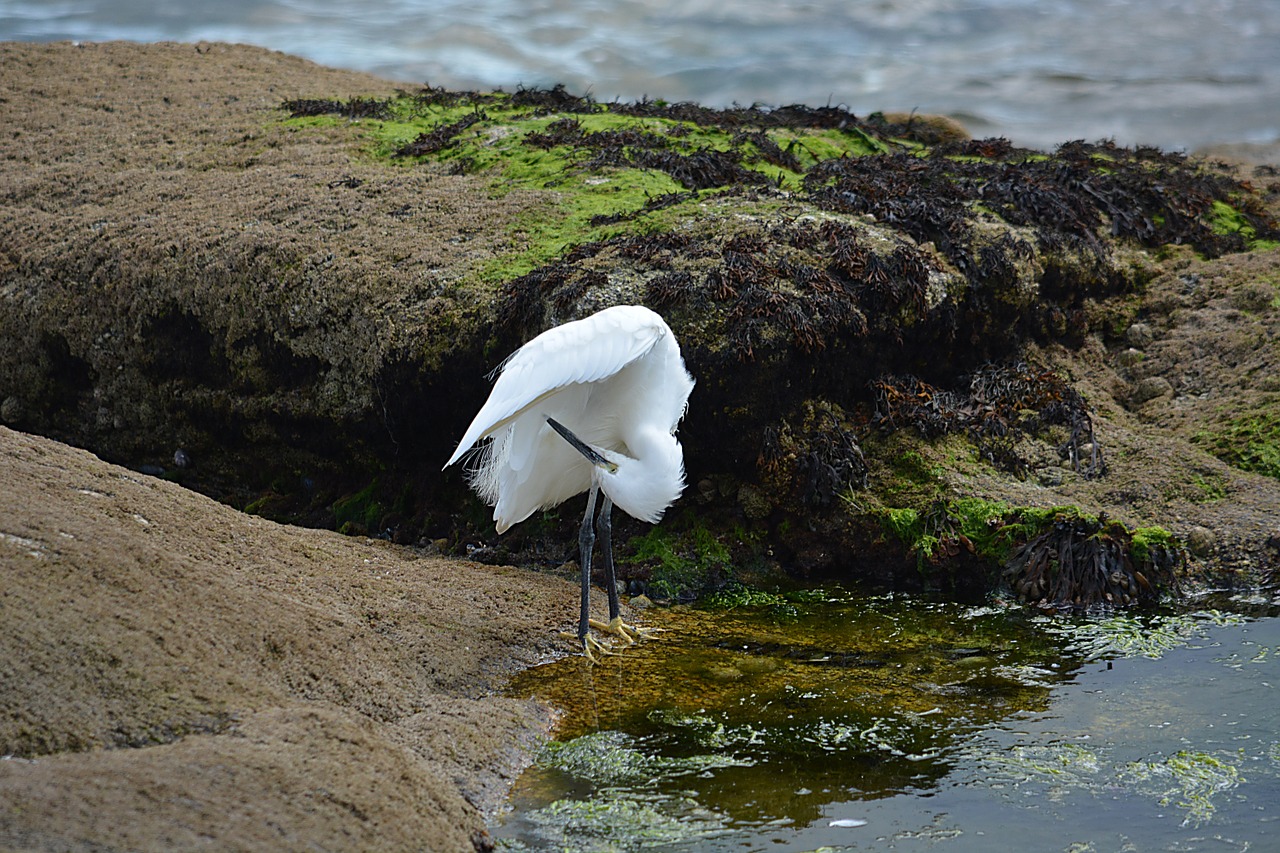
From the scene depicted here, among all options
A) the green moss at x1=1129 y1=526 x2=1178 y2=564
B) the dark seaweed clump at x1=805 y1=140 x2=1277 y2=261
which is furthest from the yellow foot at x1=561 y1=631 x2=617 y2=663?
the dark seaweed clump at x1=805 y1=140 x2=1277 y2=261

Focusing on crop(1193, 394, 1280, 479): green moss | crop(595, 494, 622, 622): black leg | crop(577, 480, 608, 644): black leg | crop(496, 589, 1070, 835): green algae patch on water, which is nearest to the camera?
crop(496, 589, 1070, 835): green algae patch on water

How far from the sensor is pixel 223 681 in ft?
12.2

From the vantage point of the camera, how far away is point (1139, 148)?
12.0 meters

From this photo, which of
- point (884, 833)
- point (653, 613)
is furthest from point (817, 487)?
point (884, 833)

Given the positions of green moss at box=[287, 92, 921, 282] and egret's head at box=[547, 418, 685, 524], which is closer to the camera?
egret's head at box=[547, 418, 685, 524]

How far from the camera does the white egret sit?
502cm

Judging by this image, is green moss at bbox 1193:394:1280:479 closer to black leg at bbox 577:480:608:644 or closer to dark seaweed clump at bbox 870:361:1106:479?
dark seaweed clump at bbox 870:361:1106:479

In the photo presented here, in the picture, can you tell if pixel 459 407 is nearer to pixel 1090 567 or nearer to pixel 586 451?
pixel 586 451

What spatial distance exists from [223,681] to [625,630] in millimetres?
2248

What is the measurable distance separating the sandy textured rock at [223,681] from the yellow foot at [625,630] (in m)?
0.24

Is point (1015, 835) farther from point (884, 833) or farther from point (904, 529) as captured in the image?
point (904, 529)

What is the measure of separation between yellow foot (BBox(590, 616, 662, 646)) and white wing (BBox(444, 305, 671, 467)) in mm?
1215

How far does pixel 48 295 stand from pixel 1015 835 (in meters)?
7.76

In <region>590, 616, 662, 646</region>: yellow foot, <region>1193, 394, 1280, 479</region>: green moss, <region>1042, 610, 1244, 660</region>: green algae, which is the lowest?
<region>590, 616, 662, 646</region>: yellow foot
